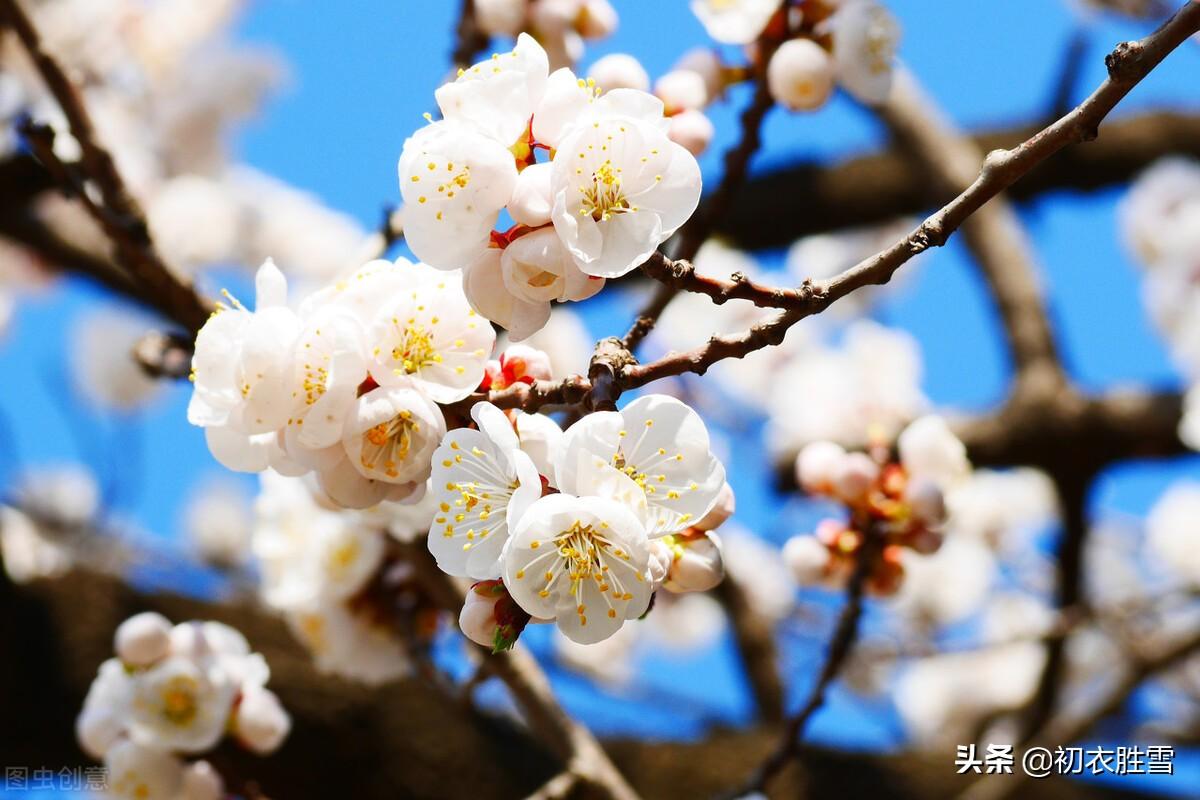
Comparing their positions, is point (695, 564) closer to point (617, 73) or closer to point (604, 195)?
point (604, 195)

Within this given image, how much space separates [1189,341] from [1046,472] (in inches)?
18.6

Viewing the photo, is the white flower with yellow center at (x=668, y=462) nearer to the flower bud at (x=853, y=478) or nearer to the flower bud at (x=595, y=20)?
the flower bud at (x=853, y=478)

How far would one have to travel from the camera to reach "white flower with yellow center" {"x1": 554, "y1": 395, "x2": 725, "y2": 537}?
26.8 inches

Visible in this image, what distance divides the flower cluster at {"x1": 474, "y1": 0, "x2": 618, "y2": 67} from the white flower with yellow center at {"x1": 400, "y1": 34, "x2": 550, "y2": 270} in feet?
1.65

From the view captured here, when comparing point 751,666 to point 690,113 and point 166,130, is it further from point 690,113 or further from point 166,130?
point 166,130

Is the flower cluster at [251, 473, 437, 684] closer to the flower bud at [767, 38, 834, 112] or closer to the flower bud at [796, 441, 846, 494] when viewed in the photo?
the flower bud at [796, 441, 846, 494]

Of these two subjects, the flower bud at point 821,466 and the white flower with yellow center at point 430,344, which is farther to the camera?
the flower bud at point 821,466

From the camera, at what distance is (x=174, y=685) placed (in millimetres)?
1144

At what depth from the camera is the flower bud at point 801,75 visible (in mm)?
1120

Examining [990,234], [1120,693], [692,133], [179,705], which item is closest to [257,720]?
[179,705]

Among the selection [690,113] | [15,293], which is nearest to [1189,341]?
[690,113]

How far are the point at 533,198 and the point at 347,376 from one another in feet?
0.55

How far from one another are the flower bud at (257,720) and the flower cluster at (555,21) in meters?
0.74

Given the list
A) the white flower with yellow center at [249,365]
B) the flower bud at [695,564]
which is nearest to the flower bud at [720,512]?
the flower bud at [695,564]
